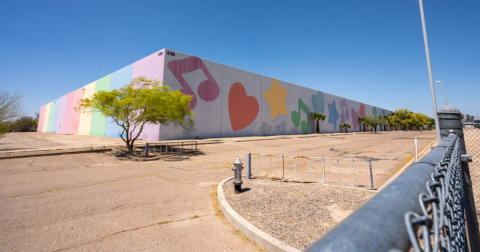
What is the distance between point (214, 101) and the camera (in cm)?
3325

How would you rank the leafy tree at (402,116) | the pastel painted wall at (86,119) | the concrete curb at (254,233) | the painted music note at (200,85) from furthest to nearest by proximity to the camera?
the leafy tree at (402,116) < the pastel painted wall at (86,119) < the painted music note at (200,85) < the concrete curb at (254,233)

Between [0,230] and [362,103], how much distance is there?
93.1m

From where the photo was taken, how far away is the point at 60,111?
57750 millimetres

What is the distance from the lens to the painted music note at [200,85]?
96.8 ft

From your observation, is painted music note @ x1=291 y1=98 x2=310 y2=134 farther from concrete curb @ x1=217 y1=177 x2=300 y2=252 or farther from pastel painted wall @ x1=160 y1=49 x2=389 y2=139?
concrete curb @ x1=217 y1=177 x2=300 y2=252

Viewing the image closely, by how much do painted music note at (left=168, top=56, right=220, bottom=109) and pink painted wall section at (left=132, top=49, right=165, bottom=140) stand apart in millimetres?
1492

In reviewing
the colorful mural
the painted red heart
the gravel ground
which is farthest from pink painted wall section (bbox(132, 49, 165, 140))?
the gravel ground

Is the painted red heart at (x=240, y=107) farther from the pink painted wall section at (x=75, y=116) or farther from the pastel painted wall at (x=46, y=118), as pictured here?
the pastel painted wall at (x=46, y=118)

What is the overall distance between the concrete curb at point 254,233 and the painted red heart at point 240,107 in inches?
1196

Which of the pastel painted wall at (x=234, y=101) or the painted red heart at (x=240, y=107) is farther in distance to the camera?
the painted red heart at (x=240, y=107)

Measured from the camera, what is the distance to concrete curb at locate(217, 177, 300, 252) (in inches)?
149

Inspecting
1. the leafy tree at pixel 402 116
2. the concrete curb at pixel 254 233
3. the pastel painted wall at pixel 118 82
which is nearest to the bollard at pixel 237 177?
the concrete curb at pixel 254 233

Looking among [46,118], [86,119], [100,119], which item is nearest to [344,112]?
[100,119]

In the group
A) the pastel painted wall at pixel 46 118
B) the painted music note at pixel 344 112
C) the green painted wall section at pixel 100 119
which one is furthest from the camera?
the painted music note at pixel 344 112
